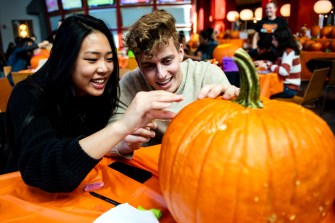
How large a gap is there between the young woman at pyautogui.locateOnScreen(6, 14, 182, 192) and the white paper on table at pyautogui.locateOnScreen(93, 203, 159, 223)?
17 centimetres

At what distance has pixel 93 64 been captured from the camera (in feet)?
3.43

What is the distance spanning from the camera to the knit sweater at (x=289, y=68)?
3.18 m

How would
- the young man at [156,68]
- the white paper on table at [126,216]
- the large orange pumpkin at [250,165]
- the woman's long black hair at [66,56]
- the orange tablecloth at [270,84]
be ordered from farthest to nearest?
1. the orange tablecloth at [270,84]
2. the young man at [156,68]
3. the woman's long black hair at [66,56]
4. the white paper on table at [126,216]
5. the large orange pumpkin at [250,165]

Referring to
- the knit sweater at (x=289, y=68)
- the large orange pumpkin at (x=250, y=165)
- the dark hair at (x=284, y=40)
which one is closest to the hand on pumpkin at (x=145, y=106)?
the large orange pumpkin at (x=250, y=165)

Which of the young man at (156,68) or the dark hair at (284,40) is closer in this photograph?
the young man at (156,68)

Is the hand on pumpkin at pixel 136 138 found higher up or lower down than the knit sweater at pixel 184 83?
lower down

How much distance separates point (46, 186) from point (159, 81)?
0.70 m

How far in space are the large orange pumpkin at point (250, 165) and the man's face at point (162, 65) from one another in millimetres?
633

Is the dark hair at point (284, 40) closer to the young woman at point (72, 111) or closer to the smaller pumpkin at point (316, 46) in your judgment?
the young woman at point (72, 111)

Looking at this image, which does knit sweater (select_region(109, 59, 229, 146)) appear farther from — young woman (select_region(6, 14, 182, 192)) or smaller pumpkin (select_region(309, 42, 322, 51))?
smaller pumpkin (select_region(309, 42, 322, 51))

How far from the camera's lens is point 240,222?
53 cm

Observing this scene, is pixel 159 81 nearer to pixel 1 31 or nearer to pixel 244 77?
pixel 244 77

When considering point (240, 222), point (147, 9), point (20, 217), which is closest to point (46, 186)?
point (20, 217)

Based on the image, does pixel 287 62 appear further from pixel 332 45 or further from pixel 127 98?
pixel 332 45
